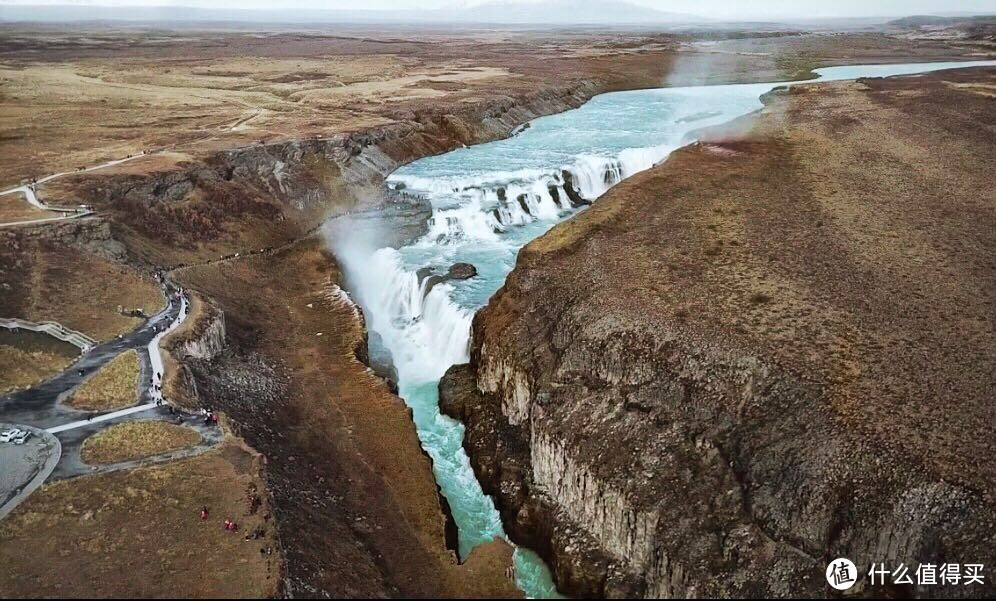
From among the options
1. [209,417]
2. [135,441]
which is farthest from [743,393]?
[135,441]

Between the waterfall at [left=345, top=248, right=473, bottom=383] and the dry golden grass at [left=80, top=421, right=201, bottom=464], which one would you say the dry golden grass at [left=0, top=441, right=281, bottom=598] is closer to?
the dry golden grass at [left=80, top=421, right=201, bottom=464]

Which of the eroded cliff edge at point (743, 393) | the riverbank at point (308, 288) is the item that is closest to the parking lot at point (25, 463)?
the riverbank at point (308, 288)

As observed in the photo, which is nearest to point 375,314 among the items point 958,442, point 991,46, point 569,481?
point 569,481

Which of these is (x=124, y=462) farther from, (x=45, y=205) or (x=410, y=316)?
(x=45, y=205)

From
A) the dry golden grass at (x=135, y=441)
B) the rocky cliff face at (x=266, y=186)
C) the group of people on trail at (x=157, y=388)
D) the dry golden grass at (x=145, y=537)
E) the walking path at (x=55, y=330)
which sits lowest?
the dry golden grass at (x=145, y=537)

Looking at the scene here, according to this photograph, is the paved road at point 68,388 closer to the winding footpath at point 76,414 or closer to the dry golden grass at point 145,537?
the winding footpath at point 76,414

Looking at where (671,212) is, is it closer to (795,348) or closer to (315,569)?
(795,348)

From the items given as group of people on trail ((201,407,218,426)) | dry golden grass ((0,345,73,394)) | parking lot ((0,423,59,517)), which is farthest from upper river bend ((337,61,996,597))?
dry golden grass ((0,345,73,394))
